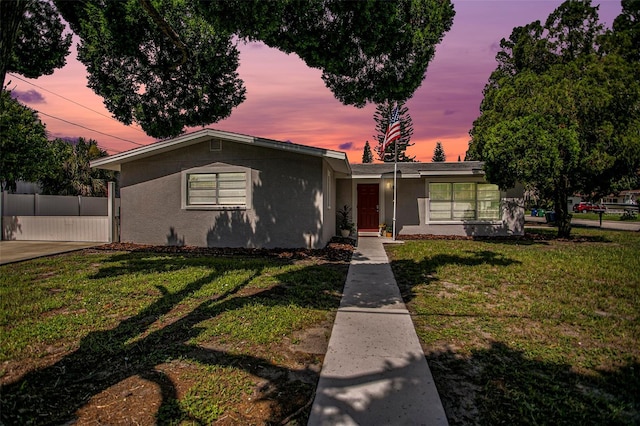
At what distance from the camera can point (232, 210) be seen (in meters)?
12.0

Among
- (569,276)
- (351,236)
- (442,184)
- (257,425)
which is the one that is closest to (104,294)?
(257,425)

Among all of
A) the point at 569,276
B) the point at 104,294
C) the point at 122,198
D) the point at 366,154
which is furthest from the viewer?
the point at 366,154

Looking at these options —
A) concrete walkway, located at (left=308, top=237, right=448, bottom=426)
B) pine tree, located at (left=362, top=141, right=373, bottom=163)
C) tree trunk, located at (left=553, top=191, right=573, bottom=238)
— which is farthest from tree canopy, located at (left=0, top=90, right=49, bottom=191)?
pine tree, located at (left=362, top=141, right=373, bottom=163)

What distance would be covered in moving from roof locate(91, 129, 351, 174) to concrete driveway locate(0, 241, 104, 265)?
3.08 metres

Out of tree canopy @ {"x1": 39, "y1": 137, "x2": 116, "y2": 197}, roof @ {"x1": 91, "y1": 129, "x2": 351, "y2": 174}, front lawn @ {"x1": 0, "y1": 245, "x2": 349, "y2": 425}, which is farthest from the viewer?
tree canopy @ {"x1": 39, "y1": 137, "x2": 116, "y2": 197}

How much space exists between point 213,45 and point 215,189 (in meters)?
4.80

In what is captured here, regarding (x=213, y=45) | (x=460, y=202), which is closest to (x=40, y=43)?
(x=213, y=45)

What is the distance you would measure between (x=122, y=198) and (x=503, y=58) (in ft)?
78.6

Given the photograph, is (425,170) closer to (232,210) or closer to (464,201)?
(464,201)

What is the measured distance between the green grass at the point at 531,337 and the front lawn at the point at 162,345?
1.48 m

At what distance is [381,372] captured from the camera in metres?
3.51

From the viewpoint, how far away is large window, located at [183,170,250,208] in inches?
473

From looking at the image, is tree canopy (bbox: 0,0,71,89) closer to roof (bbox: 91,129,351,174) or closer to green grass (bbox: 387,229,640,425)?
roof (bbox: 91,129,351,174)

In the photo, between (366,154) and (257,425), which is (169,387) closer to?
(257,425)
